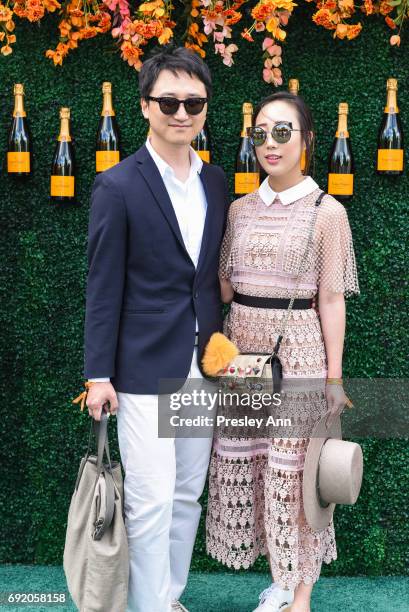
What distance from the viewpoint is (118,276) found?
7.69ft

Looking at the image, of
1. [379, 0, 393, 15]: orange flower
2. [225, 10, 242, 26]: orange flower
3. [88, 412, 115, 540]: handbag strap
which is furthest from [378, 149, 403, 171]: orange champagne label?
[88, 412, 115, 540]: handbag strap

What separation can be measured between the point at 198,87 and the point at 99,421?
3.42 feet

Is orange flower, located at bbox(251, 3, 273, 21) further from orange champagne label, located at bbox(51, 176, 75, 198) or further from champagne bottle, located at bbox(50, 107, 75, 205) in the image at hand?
orange champagne label, located at bbox(51, 176, 75, 198)

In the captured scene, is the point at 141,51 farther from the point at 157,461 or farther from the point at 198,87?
the point at 157,461

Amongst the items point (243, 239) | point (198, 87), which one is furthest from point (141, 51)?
point (243, 239)

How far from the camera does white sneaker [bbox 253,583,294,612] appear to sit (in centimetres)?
272

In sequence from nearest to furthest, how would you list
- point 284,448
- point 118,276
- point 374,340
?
point 118,276 → point 284,448 → point 374,340

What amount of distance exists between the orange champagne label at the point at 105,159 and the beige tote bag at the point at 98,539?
44.8 inches

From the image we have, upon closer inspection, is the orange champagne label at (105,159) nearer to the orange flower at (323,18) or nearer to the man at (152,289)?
the man at (152,289)

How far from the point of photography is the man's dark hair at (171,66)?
2.35m

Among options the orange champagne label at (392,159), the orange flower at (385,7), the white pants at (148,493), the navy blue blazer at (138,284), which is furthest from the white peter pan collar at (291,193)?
the orange flower at (385,7)

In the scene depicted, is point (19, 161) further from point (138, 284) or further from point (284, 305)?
point (284, 305)

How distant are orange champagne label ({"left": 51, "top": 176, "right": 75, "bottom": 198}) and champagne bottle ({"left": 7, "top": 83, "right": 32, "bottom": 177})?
120 mm

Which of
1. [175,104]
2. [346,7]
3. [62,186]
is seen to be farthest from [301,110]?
[62,186]
